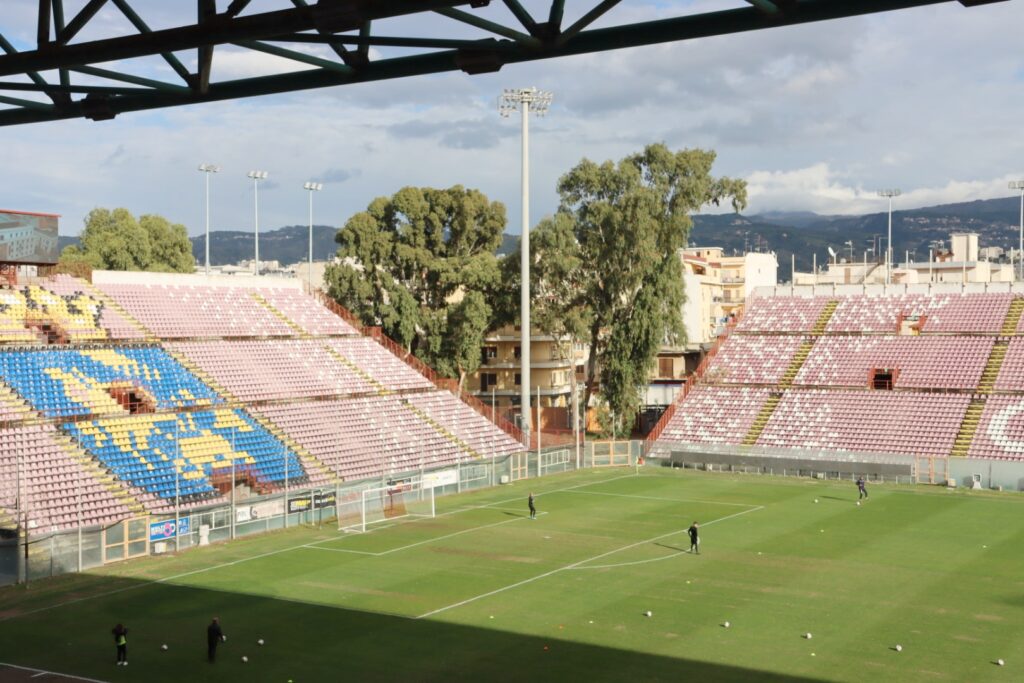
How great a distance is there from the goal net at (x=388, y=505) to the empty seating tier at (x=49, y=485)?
9361mm

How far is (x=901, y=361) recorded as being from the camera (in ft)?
229

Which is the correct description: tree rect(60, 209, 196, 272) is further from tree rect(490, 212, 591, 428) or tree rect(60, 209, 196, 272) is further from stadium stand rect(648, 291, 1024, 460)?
stadium stand rect(648, 291, 1024, 460)

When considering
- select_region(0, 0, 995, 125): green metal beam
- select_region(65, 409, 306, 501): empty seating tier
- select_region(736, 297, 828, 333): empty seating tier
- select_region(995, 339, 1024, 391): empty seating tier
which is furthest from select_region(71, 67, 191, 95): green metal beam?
select_region(736, 297, 828, 333): empty seating tier

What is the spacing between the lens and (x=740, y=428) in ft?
225

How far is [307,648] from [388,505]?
21138 millimetres

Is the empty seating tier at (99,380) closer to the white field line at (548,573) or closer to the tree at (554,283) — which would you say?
the white field line at (548,573)

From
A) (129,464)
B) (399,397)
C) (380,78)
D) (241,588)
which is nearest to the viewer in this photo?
(380,78)

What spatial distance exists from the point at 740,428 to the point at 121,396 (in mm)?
35720

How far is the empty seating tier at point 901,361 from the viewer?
2653 inches

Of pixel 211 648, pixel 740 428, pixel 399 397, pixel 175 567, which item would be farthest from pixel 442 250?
pixel 211 648

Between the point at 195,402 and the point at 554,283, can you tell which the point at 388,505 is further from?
the point at 554,283

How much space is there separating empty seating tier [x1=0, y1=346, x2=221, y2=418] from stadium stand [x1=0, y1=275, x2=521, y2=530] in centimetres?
9

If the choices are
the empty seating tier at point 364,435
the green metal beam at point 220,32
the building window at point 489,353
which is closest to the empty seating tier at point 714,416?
the empty seating tier at point 364,435

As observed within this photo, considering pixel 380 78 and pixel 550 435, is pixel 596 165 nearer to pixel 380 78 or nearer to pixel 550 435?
pixel 550 435
